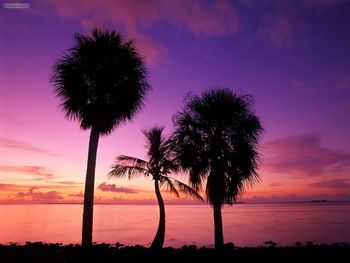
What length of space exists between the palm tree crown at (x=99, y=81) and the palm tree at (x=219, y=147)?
4.13m

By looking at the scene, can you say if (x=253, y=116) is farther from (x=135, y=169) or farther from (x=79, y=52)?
(x=79, y=52)

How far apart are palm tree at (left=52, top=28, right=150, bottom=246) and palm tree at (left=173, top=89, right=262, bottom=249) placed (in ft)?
13.6

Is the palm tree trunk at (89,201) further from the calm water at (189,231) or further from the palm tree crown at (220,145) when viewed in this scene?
the calm water at (189,231)

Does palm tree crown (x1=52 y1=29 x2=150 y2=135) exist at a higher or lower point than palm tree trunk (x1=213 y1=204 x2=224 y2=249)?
higher

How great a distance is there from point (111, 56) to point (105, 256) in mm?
9620

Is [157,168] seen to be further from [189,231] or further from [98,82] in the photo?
[189,231]

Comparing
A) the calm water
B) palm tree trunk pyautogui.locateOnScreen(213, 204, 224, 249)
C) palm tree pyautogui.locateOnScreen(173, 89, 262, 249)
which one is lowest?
the calm water

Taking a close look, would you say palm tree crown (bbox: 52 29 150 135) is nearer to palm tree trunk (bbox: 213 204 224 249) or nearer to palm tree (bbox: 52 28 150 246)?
palm tree (bbox: 52 28 150 246)

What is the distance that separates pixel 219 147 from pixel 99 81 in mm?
7057

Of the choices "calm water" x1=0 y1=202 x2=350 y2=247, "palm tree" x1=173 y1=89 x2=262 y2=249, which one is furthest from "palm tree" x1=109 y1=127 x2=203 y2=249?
"calm water" x1=0 y1=202 x2=350 y2=247

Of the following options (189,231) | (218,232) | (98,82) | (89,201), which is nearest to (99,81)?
(98,82)

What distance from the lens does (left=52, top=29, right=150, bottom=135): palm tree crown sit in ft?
50.0

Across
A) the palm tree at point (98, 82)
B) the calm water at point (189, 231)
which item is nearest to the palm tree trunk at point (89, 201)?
the palm tree at point (98, 82)

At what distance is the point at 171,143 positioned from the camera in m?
19.7
